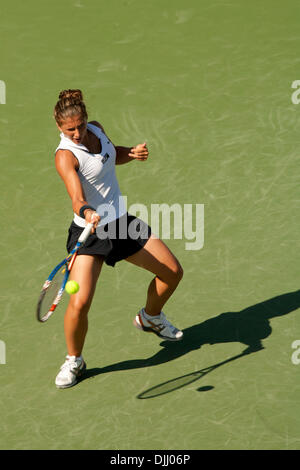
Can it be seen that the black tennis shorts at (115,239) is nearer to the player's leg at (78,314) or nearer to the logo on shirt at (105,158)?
Result: the player's leg at (78,314)

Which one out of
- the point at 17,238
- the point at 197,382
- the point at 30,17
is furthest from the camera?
the point at 30,17

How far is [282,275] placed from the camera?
7875mm

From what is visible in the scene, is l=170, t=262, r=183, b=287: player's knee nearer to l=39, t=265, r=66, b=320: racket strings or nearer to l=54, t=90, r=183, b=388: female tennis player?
l=54, t=90, r=183, b=388: female tennis player

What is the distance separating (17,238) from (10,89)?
269cm

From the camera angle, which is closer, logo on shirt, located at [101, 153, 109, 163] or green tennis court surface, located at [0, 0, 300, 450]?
green tennis court surface, located at [0, 0, 300, 450]

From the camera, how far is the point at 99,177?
648 centimetres

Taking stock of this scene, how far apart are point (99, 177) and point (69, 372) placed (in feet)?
5.17

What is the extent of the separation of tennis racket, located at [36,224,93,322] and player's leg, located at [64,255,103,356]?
90mm

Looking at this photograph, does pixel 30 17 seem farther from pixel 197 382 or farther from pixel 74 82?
pixel 197 382

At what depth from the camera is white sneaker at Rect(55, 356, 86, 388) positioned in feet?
21.8

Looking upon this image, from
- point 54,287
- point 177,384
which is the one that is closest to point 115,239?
point 54,287

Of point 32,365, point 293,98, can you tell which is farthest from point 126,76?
point 32,365

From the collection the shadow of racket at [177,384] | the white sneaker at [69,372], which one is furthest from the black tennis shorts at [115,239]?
the shadow of racket at [177,384]

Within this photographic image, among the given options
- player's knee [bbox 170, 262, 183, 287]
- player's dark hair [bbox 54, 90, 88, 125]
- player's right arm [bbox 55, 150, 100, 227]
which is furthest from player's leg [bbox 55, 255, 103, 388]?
player's dark hair [bbox 54, 90, 88, 125]
